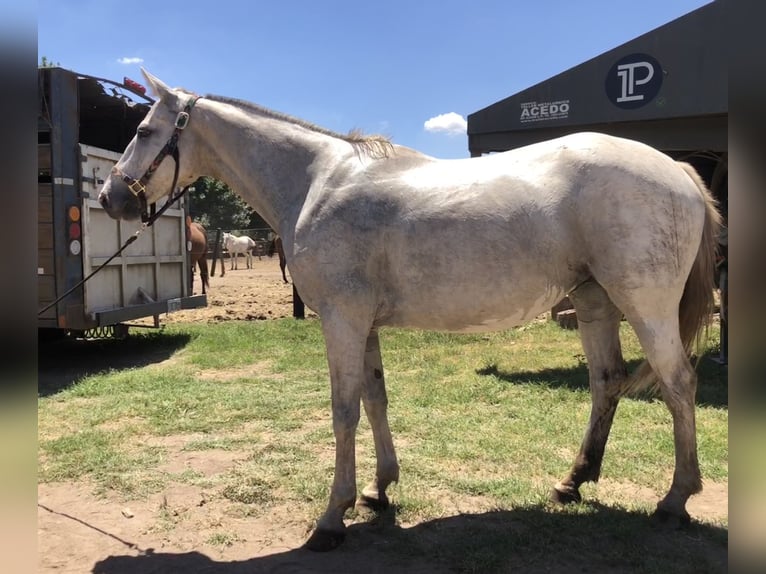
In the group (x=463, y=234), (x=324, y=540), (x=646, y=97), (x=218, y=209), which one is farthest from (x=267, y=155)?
(x=218, y=209)

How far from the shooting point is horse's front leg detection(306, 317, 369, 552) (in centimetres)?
288

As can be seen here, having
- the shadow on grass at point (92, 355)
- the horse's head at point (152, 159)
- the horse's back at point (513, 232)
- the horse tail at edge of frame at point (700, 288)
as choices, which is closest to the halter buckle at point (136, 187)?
the horse's head at point (152, 159)

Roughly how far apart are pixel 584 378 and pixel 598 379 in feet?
9.07

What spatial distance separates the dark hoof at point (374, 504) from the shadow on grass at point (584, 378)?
294 cm

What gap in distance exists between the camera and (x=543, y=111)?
19.5 feet

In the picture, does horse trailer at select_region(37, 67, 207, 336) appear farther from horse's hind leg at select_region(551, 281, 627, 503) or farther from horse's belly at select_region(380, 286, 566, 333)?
horse's hind leg at select_region(551, 281, 627, 503)

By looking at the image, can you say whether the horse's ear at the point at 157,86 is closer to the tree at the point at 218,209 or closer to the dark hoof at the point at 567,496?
the dark hoof at the point at 567,496

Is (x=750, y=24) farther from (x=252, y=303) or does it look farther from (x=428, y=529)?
(x=252, y=303)

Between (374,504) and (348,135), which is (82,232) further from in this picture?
(374,504)

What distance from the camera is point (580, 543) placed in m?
2.81

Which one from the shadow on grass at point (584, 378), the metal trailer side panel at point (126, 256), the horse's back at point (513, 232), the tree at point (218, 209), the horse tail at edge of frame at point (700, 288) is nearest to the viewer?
the horse's back at point (513, 232)

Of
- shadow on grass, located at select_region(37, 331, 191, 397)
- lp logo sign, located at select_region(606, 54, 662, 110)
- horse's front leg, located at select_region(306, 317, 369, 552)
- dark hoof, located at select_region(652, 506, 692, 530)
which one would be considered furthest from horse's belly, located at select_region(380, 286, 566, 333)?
shadow on grass, located at select_region(37, 331, 191, 397)

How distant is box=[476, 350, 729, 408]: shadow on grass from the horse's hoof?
11.2 ft

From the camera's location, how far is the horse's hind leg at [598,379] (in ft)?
10.8
